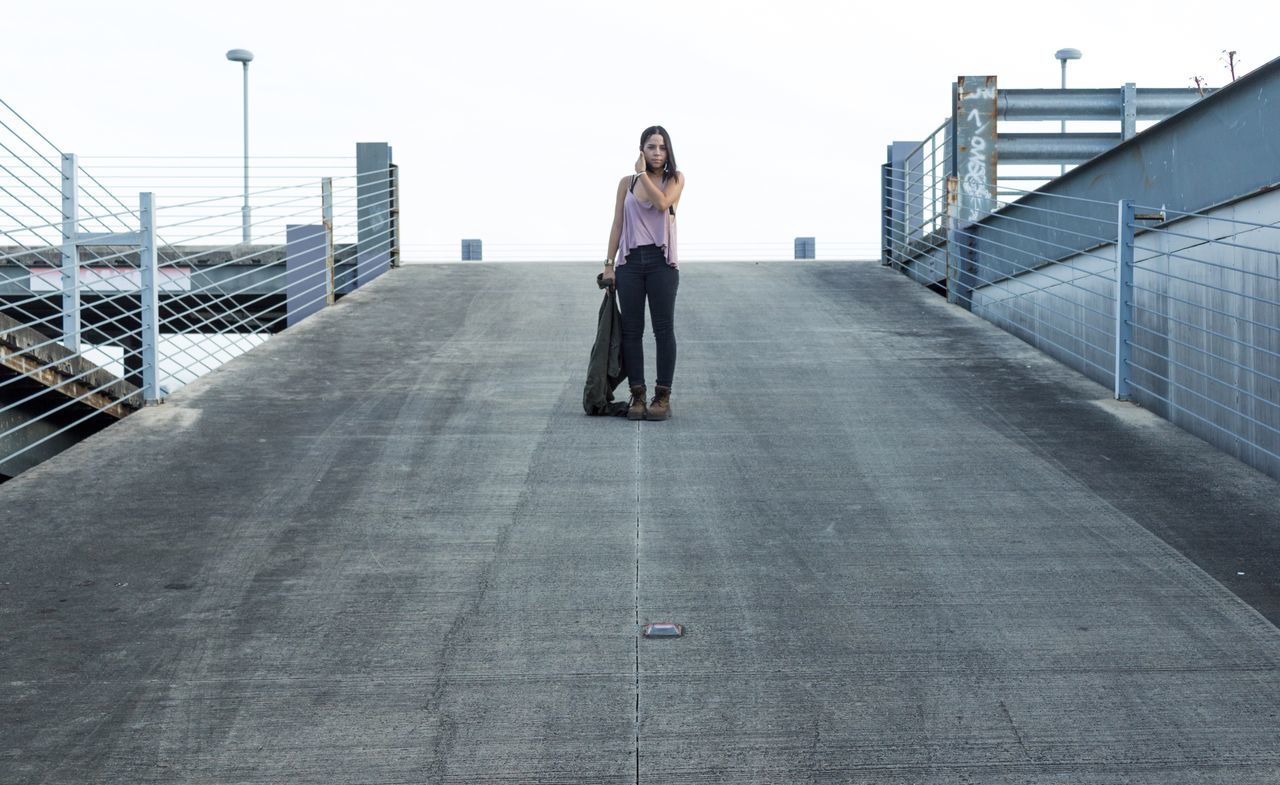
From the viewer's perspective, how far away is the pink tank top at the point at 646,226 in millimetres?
7914

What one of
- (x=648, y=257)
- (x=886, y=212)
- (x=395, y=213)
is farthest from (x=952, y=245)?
(x=395, y=213)

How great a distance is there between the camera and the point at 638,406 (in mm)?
8281

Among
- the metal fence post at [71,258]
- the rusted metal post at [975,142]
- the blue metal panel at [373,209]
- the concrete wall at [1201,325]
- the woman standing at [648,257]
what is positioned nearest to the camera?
the concrete wall at [1201,325]

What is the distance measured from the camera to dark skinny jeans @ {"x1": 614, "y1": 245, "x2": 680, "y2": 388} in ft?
26.5

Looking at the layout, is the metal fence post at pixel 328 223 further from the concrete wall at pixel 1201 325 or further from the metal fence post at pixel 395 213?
the concrete wall at pixel 1201 325

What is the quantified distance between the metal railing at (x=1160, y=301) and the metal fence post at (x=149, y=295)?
21.3ft

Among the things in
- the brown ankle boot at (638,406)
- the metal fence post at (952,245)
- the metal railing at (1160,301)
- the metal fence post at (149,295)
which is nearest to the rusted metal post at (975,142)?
the metal fence post at (952,245)

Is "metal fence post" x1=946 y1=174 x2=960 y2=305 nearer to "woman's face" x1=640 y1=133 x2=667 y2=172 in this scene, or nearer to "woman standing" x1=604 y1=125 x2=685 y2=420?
"woman standing" x1=604 y1=125 x2=685 y2=420

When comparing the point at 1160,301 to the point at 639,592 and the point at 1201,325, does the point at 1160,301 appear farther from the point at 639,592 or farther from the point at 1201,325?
the point at 639,592

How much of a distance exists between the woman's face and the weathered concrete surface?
5.45 feet

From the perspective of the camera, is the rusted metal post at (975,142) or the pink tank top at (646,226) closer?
the pink tank top at (646,226)

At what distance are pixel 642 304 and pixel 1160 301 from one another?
352 centimetres

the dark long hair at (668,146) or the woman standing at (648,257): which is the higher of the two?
the dark long hair at (668,146)

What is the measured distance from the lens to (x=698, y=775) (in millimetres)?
3795
